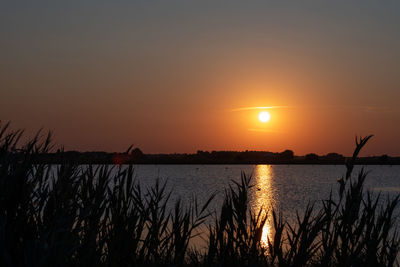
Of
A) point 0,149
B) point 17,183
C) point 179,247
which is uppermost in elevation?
point 0,149

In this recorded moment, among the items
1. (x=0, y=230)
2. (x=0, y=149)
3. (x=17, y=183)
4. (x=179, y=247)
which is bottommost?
(x=179, y=247)

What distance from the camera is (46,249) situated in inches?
116

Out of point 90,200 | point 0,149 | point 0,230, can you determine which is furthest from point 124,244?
point 0,230

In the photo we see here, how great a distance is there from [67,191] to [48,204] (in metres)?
0.26

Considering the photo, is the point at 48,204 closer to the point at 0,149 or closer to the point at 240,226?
the point at 0,149

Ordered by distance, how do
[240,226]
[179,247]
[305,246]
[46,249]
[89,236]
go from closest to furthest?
[46,249], [89,236], [305,246], [179,247], [240,226]

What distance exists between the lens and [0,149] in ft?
15.6

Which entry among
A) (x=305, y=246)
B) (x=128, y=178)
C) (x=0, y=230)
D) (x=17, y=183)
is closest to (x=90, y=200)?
(x=128, y=178)

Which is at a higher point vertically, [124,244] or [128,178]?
[128,178]

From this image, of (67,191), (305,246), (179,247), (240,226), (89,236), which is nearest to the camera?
(89,236)

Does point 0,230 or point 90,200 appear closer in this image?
point 0,230

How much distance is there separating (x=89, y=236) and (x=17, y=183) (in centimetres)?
84

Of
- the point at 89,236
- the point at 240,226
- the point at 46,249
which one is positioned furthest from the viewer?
the point at 240,226

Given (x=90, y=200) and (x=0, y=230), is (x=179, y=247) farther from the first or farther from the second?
(x=0, y=230)
